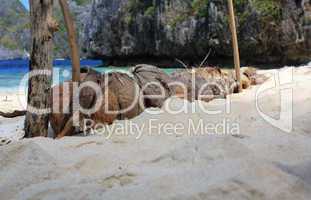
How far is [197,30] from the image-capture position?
1934cm

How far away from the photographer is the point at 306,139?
2.45 m

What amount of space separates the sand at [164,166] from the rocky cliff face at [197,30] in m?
15.3

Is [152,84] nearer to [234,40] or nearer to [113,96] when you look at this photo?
[113,96]

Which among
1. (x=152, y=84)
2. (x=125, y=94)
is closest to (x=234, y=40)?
(x=152, y=84)

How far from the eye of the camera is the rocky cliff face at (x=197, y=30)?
55.6ft

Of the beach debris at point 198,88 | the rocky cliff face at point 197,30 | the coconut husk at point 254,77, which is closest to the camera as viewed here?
the beach debris at point 198,88

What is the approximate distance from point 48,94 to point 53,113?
22cm

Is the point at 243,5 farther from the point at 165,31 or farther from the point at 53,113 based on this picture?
the point at 53,113

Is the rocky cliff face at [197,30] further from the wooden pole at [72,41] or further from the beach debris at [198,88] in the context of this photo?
the wooden pole at [72,41]

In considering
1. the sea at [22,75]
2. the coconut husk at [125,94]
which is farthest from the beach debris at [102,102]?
the sea at [22,75]

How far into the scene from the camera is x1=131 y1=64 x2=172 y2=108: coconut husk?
3645mm

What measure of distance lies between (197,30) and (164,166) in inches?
705

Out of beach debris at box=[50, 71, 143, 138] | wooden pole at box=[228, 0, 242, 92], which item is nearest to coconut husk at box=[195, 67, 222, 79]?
wooden pole at box=[228, 0, 242, 92]

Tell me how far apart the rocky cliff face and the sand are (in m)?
15.3
